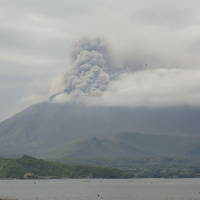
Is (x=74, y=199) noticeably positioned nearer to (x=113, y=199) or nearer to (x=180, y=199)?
(x=113, y=199)

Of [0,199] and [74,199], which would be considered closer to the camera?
[0,199]

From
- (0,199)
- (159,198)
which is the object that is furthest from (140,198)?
(0,199)

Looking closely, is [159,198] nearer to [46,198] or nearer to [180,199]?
[180,199]

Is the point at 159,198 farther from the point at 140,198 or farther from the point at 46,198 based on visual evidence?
the point at 46,198

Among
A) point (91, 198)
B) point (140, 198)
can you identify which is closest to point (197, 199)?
point (140, 198)

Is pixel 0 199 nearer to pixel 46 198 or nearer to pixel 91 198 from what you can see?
pixel 46 198

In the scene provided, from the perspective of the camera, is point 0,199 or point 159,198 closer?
point 0,199

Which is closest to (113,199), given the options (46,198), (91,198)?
(91,198)
